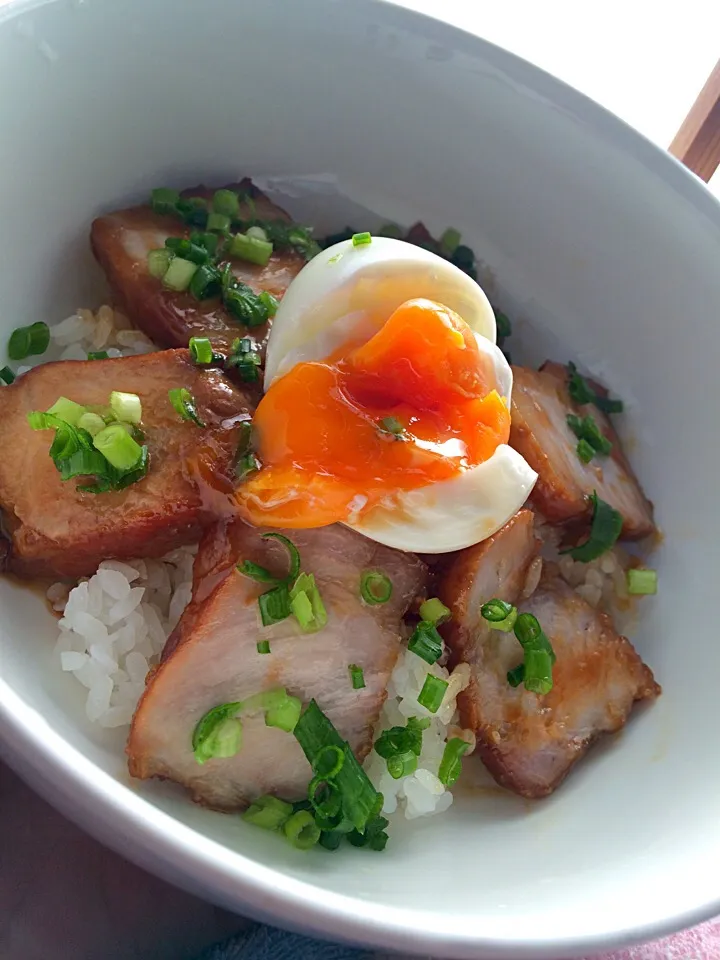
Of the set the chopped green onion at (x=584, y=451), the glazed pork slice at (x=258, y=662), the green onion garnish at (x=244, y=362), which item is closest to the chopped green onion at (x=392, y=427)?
the glazed pork slice at (x=258, y=662)

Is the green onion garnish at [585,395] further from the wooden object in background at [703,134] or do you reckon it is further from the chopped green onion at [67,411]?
the chopped green onion at [67,411]

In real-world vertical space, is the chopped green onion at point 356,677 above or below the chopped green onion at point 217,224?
below

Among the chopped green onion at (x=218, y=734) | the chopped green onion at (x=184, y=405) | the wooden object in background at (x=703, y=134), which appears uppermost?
the wooden object in background at (x=703, y=134)

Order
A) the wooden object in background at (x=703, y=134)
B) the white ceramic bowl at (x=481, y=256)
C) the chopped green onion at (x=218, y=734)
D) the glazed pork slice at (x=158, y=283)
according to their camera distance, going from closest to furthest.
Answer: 1. the white ceramic bowl at (x=481, y=256)
2. the chopped green onion at (x=218, y=734)
3. the glazed pork slice at (x=158, y=283)
4. the wooden object in background at (x=703, y=134)

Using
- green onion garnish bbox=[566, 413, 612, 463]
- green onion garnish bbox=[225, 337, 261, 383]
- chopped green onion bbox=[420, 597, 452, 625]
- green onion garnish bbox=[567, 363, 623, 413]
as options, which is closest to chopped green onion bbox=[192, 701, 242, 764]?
chopped green onion bbox=[420, 597, 452, 625]

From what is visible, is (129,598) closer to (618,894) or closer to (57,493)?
(57,493)

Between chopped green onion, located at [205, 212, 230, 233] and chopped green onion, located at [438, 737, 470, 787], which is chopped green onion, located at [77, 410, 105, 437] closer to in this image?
chopped green onion, located at [205, 212, 230, 233]

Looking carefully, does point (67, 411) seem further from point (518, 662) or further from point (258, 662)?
point (518, 662)

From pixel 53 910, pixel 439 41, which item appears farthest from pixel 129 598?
pixel 439 41
